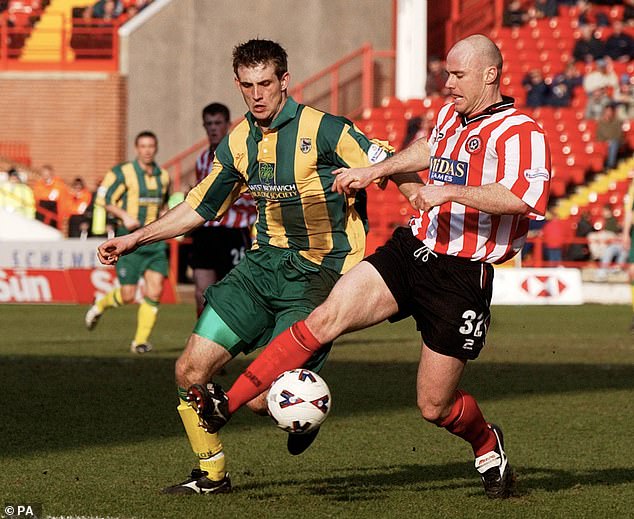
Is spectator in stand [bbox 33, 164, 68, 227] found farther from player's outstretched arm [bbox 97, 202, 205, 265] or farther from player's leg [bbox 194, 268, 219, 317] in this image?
player's outstretched arm [bbox 97, 202, 205, 265]

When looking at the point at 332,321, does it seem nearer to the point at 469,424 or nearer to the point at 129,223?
the point at 469,424

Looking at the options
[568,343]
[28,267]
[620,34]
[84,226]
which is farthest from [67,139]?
[568,343]

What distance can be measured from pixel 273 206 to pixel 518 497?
5.99 feet

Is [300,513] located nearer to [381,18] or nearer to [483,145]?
[483,145]

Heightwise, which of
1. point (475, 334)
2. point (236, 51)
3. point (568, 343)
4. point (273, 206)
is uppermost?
point (236, 51)

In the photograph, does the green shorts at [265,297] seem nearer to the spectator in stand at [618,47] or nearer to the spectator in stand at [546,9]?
the spectator in stand at [618,47]

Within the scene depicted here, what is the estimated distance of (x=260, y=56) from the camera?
6719 millimetres

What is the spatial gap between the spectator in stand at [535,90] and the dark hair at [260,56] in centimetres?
2149

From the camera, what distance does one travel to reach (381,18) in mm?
31344

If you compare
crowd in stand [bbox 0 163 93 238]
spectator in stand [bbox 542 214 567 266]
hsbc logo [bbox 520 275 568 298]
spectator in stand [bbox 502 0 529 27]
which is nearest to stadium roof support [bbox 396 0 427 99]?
spectator in stand [bbox 502 0 529 27]

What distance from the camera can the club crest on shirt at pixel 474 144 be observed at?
21.1 ft

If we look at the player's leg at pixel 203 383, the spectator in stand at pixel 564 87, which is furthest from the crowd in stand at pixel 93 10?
the player's leg at pixel 203 383

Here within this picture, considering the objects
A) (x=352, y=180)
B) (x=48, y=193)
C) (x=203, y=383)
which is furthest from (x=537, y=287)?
(x=352, y=180)

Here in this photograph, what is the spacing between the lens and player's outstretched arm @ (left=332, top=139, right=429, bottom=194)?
608cm
